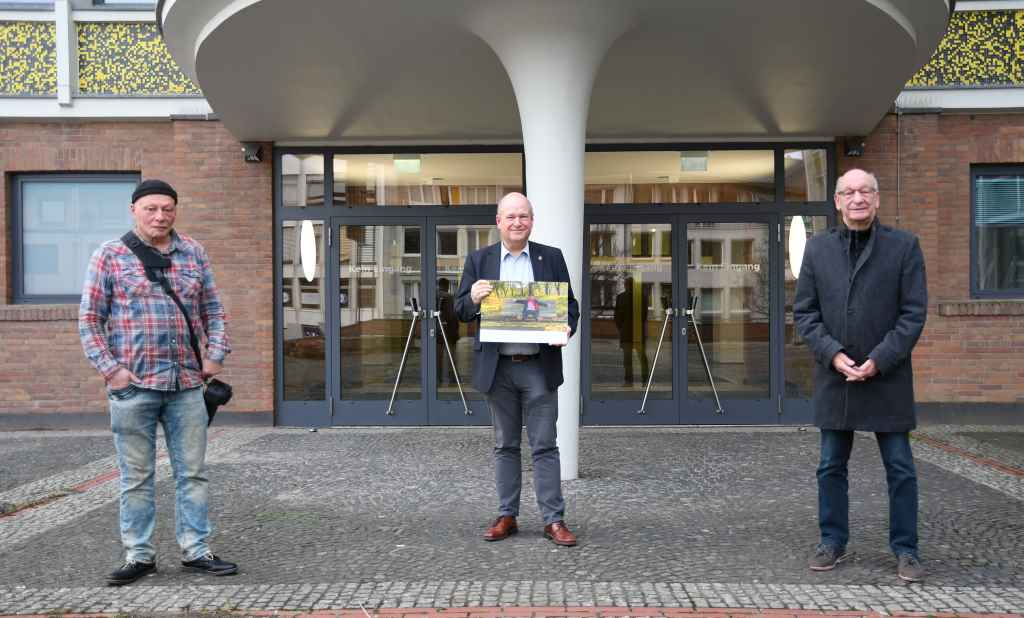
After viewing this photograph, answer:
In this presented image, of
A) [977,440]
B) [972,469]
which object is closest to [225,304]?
[972,469]

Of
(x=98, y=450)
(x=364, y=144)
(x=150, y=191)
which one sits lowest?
(x=98, y=450)

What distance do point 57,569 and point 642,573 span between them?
3025mm

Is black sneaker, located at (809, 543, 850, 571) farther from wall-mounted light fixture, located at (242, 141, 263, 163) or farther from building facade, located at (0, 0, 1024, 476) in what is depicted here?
wall-mounted light fixture, located at (242, 141, 263, 163)

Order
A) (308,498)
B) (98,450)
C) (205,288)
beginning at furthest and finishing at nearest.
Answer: (98,450) < (308,498) < (205,288)

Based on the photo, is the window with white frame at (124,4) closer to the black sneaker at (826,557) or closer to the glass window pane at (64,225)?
the glass window pane at (64,225)

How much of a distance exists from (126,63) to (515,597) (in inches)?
317

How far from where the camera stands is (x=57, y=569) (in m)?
4.62

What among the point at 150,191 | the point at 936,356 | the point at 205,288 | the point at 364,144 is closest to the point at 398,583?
the point at 205,288

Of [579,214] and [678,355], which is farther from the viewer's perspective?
[678,355]

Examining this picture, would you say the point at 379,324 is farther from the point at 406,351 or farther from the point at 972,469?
the point at 972,469

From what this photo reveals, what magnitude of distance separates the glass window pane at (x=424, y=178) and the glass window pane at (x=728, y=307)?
2.12m

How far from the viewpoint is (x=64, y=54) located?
9.51 m

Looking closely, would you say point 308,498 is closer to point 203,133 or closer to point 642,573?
point 642,573

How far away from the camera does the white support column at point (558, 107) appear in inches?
249
